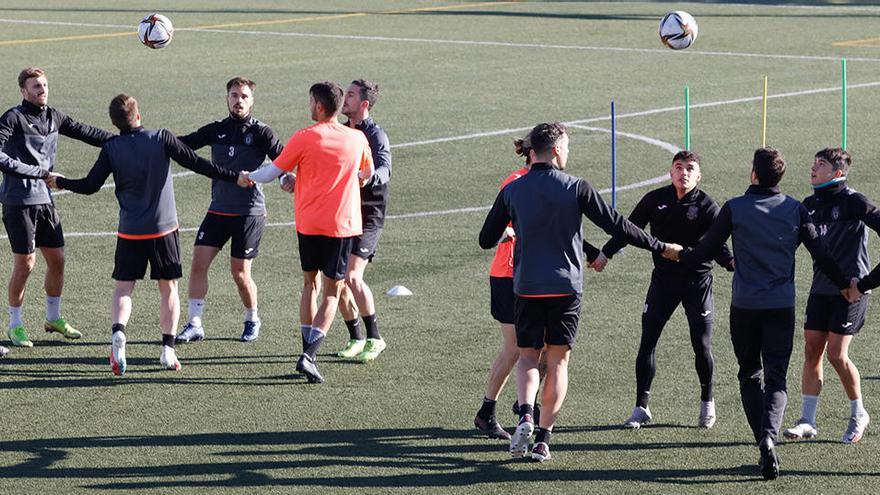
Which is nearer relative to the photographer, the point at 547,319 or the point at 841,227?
the point at 547,319

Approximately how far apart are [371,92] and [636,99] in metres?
17.1

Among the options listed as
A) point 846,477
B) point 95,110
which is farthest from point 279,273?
point 95,110

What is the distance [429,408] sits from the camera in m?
10.9

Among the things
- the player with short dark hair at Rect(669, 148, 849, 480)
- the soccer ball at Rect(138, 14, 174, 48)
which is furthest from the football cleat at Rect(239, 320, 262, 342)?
the soccer ball at Rect(138, 14, 174, 48)

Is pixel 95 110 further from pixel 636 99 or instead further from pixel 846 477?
pixel 846 477

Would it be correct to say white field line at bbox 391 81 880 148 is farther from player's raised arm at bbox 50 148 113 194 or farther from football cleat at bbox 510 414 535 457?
football cleat at bbox 510 414 535 457

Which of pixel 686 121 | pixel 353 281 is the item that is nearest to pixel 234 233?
pixel 353 281

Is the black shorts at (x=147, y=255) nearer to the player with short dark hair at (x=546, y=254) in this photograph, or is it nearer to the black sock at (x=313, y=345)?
the black sock at (x=313, y=345)

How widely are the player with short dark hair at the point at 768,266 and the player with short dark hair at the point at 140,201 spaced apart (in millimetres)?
4362

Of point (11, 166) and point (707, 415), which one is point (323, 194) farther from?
point (707, 415)

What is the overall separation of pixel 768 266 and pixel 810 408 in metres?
1.35

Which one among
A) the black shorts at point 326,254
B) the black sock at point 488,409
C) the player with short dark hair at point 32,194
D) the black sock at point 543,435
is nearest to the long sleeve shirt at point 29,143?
the player with short dark hair at point 32,194

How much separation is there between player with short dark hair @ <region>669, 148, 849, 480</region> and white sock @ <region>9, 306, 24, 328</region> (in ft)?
20.2

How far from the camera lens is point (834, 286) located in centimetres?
991
